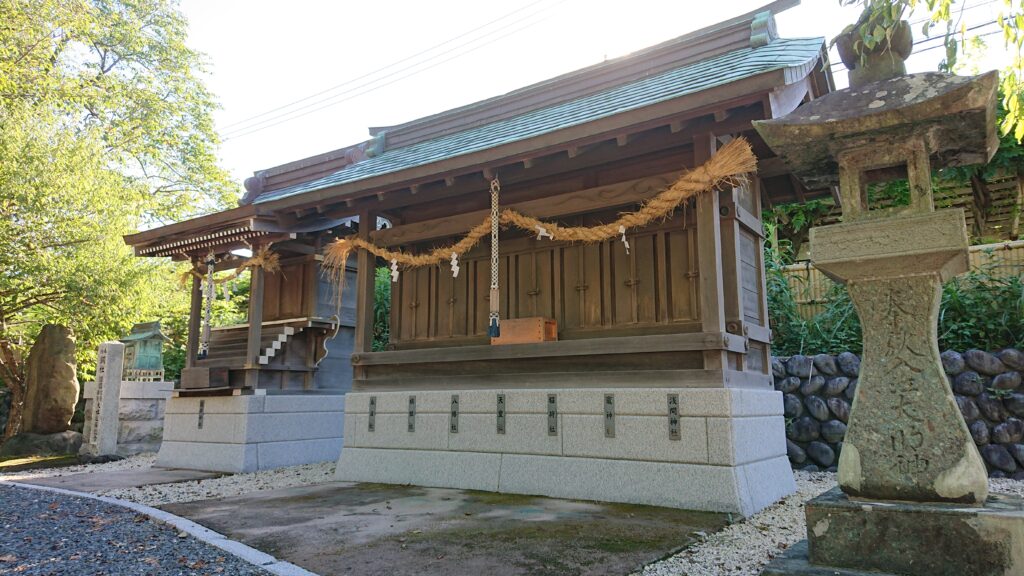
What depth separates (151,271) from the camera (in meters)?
14.5

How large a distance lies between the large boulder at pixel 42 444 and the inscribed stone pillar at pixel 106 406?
1468mm

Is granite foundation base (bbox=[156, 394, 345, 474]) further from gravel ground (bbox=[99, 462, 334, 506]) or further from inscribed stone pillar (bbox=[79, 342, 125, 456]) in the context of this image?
inscribed stone pillar (bbox=[79, 342, 125, 456])

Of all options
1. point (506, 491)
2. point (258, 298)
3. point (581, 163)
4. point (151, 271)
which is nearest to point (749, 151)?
point (581, 163)

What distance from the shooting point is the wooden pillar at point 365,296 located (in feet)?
31.2

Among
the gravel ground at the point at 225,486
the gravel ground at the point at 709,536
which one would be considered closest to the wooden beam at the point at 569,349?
the gravel ground at the point at 709,536

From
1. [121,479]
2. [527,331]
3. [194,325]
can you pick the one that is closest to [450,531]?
[527,331]

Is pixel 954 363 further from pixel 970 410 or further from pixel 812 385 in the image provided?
pixel 812 385

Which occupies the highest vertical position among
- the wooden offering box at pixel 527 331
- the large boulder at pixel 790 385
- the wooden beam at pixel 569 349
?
the wooden offering box at pixel 527 331

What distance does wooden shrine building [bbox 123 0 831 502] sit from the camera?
6.66m

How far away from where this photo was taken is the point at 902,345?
393 centimetres

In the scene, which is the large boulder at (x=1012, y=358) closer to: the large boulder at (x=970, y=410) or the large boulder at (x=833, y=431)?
the large boulder at (x=970, y=410)

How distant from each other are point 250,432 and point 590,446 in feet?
21.3

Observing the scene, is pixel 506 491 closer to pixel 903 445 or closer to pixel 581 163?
pixel 581 163

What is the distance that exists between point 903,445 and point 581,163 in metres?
5.17
